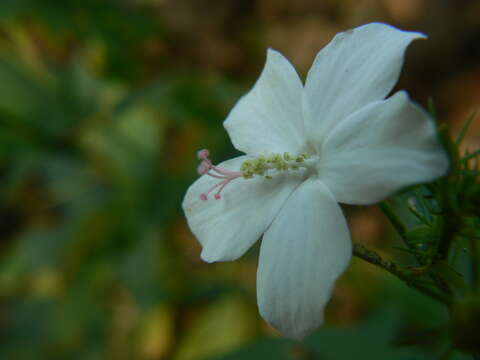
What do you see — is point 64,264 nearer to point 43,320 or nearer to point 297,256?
point 43,320

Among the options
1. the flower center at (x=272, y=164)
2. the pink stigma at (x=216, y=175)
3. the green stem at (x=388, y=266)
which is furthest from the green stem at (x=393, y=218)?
the pink stigma at (x=216, y=175)

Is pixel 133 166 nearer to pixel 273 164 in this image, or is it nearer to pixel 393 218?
pixel 273 164

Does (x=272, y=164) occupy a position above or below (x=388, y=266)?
above

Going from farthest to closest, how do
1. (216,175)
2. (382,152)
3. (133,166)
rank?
(133,166) → (216,175) → (382,152)

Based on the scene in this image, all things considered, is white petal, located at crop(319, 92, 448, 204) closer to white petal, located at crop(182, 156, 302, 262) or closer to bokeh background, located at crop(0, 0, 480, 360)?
white petal, located at crop(182, 156, 302, 262)

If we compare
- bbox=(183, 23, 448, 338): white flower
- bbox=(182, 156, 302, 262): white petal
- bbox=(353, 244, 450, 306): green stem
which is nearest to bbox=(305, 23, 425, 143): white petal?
bbox=(183, 23, 448, 338): white flower

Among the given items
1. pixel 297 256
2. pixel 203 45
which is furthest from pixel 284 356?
pixel 203 45

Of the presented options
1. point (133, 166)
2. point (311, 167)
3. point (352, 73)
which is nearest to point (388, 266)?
point (311, 167)

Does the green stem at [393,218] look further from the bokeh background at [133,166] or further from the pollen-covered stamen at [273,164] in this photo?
the bokeh background at [133,166]
